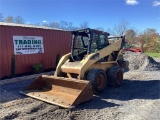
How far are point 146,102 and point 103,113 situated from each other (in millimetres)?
1667

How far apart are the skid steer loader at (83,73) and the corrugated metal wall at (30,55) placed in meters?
2.89

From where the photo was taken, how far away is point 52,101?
6000 millimetres

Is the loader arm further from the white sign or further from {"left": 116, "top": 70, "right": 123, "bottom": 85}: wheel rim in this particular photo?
the white sign

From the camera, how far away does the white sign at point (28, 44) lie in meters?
10.1

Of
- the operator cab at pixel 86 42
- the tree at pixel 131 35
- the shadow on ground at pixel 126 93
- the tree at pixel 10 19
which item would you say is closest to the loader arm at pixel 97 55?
the operator cab at pixel 86 42

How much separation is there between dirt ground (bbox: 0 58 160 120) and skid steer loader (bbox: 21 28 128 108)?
9.9 inches

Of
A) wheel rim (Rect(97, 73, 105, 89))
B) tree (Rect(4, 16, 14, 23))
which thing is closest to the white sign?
wheel rim (Rect(97, 73, 105, 89))

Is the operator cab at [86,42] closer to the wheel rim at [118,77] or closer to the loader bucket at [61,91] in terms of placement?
the wheel rim at [118,77]

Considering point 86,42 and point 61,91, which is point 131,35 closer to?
point 86,42

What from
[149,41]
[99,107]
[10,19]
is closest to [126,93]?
[99,107]

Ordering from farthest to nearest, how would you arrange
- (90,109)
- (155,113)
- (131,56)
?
(131,56), (90,109), (155,113)

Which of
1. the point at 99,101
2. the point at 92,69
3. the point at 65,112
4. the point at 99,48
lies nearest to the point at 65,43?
the point at 99,48

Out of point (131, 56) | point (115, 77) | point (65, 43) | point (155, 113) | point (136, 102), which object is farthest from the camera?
point (131, 56)

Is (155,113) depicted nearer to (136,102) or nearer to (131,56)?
(136,102)
